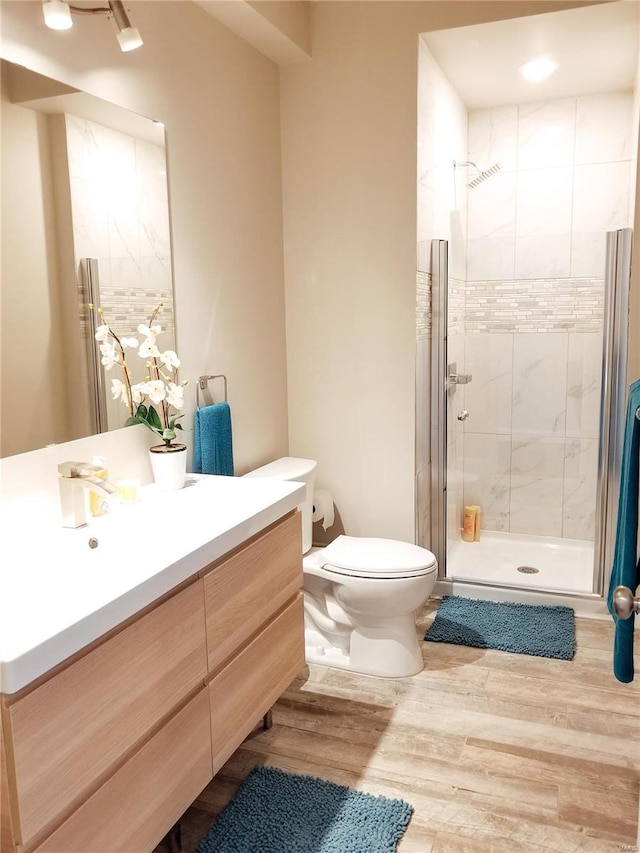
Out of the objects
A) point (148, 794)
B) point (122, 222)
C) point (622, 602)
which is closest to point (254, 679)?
point (148, 794)

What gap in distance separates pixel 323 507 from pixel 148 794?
1.83 meters

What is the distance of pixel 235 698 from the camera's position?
1.89 metres

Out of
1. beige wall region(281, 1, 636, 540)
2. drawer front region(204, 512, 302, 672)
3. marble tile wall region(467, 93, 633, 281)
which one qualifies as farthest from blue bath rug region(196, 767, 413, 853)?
marble tile wall region(467, 93, 633, 281)

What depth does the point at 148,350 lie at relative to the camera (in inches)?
88.1

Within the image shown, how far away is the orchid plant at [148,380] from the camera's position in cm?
212

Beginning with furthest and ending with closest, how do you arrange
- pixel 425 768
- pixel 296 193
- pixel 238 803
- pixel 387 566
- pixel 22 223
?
pixel 296 193 < pixel 387 566 < pixel 425 768 < pixel 238 803 < pixel 22 223

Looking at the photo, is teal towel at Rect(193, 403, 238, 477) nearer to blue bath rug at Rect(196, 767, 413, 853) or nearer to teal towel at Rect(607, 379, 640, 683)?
blue bath rug at Rect(196, 767, 413, 853)

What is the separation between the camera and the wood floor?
1916mm

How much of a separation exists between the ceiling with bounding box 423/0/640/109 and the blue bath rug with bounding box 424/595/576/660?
241 cm

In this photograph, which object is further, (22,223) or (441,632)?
(441,632)

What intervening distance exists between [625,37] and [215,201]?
182 centimetres

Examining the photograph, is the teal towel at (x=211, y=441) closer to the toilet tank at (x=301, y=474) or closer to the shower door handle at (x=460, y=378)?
the toilet tank at (x=301, y=474)

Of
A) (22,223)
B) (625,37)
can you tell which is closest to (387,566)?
(22,223)

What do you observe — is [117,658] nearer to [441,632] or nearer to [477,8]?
[441,632]
